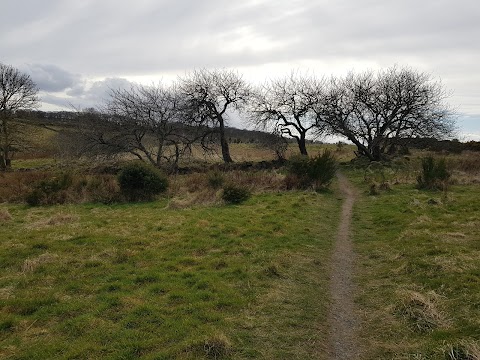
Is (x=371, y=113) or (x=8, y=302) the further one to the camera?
(x=371, y=113)

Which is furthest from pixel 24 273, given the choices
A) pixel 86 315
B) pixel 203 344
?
pixel 203 344

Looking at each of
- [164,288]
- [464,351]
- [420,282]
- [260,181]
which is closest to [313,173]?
[260,181]

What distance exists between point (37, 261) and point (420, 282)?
7.64 metres

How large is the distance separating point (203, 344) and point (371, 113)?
29794 mm

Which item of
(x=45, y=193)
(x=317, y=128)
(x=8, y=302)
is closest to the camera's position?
(x=8, y=302)

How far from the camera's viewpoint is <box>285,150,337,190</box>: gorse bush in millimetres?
19672

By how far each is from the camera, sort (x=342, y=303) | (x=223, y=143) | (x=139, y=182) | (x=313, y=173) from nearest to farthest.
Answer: (x=342, y=303) → (x=139, y=182) → (x=313, y=173) → (x=223, y=143)

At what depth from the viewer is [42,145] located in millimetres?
39625

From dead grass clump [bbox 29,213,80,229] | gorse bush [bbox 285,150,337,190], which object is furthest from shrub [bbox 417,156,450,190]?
dead grass clump [bbox 29,213,80,229]

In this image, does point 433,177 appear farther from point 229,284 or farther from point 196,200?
point 229,284

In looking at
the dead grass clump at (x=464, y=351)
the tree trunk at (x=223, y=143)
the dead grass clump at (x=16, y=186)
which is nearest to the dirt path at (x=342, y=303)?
the dead grass clump at (x=464, y=351)

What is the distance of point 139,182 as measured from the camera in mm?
17438

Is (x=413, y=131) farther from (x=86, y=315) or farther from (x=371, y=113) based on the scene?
(x=86, y=315)

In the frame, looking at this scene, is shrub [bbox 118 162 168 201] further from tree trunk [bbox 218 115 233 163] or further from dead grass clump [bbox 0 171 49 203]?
tree trunk [bbox 218 115 233 163]
